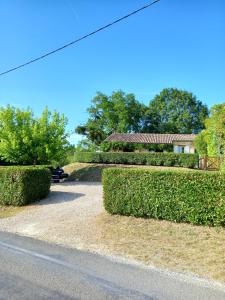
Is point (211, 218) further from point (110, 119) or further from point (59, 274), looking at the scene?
point (110, 119)

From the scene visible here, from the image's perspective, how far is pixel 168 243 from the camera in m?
7.90

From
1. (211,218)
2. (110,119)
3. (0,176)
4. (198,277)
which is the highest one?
(110,119)

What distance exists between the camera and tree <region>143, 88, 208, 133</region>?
6450cm

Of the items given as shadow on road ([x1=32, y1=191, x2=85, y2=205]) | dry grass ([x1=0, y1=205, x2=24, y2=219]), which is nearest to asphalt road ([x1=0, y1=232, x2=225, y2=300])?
dry grass ([x1=0, y1=205, x2=24, y2=219])

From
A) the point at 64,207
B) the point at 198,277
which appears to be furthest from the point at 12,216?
the point at 198,277

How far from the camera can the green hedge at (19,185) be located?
13156 millimetres

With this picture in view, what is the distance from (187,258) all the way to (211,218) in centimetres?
228

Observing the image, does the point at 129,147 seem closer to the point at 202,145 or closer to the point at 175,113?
the point at 202,145

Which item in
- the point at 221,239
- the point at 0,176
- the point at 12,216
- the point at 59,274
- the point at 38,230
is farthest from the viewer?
the point at 0,176

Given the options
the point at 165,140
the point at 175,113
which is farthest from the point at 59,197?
the point at 175,113

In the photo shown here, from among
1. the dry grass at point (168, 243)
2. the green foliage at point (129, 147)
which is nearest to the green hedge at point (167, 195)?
the dry grass at point (168, 243)

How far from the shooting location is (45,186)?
567 inches

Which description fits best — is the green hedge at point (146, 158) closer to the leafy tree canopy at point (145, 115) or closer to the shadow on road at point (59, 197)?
the shadow on road at point (59, 197)

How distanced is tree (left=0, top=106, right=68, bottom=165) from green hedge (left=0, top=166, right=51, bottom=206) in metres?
6.54
